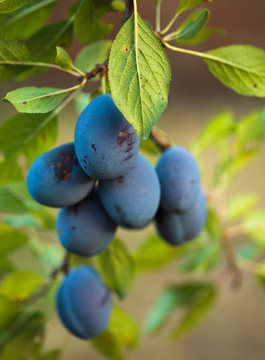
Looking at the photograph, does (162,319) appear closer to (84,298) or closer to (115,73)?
(84,298)

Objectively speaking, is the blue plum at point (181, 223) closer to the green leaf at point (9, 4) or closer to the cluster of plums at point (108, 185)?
the cluster of plums at point (108, 185)

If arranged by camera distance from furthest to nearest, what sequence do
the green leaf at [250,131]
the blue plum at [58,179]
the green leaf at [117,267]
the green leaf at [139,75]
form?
1. the green leaf at [250,131]
2. the green leaf at [117,267]
3. the blue plum at [58,179]
4. the green leaf at [139,75]

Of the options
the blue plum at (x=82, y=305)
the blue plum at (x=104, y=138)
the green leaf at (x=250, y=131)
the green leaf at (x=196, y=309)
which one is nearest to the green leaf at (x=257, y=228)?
the green leaf at (x=196, y=309)

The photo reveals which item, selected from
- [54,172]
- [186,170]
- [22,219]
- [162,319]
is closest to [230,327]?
[162,319]

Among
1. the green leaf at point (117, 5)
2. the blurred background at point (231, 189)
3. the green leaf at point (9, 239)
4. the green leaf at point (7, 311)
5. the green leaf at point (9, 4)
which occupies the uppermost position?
the green leaf at point (9, 4)

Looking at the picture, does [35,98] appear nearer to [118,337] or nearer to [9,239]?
[9,239]
